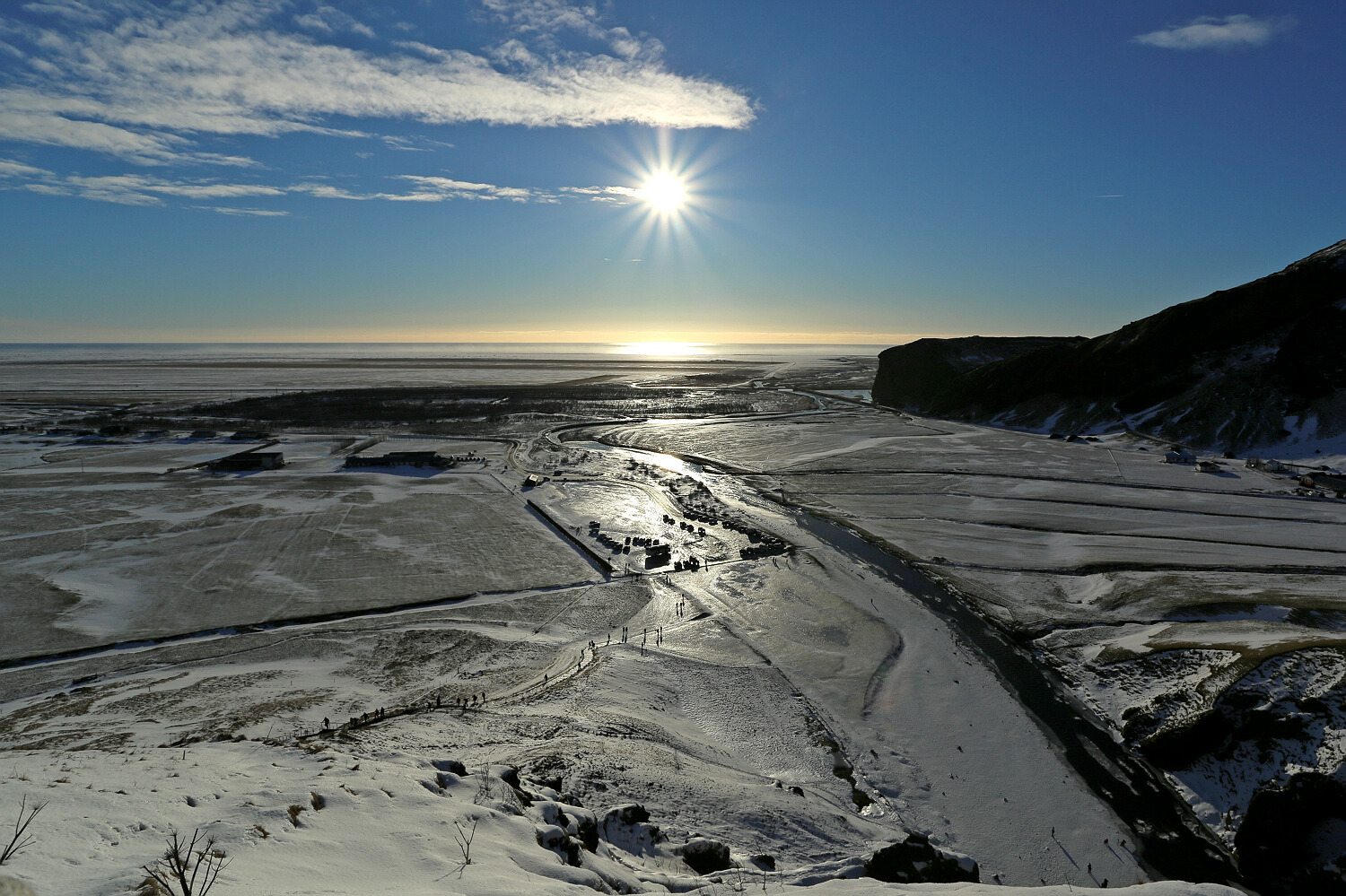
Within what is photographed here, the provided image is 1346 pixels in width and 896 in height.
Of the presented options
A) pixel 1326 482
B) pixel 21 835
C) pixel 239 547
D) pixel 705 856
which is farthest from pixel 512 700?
pixel 1326 482

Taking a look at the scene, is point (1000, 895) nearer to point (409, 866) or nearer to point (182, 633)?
point (409, 866)

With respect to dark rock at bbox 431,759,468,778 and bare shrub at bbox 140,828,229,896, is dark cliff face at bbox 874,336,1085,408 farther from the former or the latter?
bare shrub at bbox 140,828,229,896

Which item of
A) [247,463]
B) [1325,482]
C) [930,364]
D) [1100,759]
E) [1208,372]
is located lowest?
[1100,759]

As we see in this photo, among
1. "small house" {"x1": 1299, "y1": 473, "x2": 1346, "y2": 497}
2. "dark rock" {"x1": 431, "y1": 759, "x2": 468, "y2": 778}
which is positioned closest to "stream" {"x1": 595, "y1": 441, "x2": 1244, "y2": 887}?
"dark rock" {"x1": 431, "y1": 759, "x2": 468, "y2": 778}

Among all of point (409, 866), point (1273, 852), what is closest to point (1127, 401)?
point (1273, 852)

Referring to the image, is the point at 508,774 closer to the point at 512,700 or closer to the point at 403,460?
the point at 512,700

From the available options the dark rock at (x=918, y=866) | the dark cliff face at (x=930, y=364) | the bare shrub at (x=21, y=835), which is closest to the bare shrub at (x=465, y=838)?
the bare shrub at (x=21, y=835)
